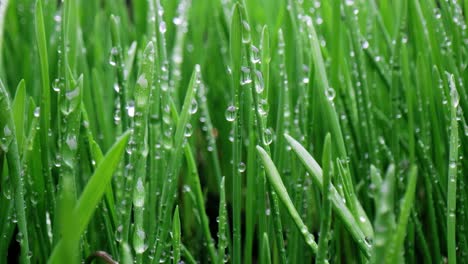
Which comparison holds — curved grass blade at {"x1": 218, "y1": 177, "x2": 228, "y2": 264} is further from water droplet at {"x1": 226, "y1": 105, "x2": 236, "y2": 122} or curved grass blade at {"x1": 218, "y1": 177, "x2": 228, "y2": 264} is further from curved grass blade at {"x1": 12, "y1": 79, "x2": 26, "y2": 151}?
curved grass blade at {"x1": 12, "y1": 79, "x2": 26, "y2": 151}

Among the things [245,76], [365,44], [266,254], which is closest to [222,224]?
[266,254]

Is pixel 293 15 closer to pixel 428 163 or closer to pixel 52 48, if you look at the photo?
pixel 428 163

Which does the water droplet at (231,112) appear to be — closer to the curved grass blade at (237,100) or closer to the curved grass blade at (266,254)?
the curved grass blade at (237,100)

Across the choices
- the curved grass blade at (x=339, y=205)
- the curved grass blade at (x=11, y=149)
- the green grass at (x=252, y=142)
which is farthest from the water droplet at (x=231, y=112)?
the curved grass blade at (x=11, y=149)

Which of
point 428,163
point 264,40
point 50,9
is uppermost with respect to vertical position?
point 50,9

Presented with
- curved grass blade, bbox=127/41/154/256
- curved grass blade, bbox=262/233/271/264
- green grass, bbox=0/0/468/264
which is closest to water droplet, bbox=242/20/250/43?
green grass, bbox=0/0/468/264

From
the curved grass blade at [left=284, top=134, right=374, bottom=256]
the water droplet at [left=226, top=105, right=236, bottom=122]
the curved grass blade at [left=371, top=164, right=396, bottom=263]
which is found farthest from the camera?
the water droplet at [left=226, top=105, right=236, bottom=122]

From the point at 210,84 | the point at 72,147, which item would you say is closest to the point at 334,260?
the point at 72,147

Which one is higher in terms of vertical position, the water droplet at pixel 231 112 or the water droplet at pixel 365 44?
the water droplet at pixel 365 44
